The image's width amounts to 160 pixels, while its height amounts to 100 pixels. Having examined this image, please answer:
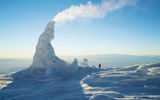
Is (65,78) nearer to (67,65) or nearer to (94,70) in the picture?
(67,65)

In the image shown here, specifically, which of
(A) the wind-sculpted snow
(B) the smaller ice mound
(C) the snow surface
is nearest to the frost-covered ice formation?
(C) the snow surface

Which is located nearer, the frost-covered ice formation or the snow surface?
the snow surface

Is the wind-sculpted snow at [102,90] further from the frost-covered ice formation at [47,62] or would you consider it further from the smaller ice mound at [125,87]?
the frost-covered ice formation at [47,62]

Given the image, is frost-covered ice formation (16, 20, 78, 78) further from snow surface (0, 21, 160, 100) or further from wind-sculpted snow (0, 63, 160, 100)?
wind-sculpted snow (0, 63, 160, 100)

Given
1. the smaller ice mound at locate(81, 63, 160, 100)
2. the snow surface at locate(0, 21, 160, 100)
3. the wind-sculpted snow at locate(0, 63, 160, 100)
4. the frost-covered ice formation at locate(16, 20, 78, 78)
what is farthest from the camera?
the frost-covered ice formation at locate(16, 20, 78, 78)

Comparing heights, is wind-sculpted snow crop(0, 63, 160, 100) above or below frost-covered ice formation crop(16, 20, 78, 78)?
below

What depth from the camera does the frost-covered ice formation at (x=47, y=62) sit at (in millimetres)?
49344

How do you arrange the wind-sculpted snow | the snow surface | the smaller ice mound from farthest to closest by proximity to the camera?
the snow surface < the wind-sculpted snow < the smaller ice mound

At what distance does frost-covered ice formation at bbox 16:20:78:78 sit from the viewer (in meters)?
49.3

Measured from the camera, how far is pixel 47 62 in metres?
52.8

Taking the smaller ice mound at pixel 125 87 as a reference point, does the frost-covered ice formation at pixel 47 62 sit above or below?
above

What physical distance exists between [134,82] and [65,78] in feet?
70.8

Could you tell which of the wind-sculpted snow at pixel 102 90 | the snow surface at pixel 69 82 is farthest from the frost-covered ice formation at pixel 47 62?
the wind-sculpted snow at pixel 102 90

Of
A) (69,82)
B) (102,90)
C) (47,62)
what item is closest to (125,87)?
(102,90)
